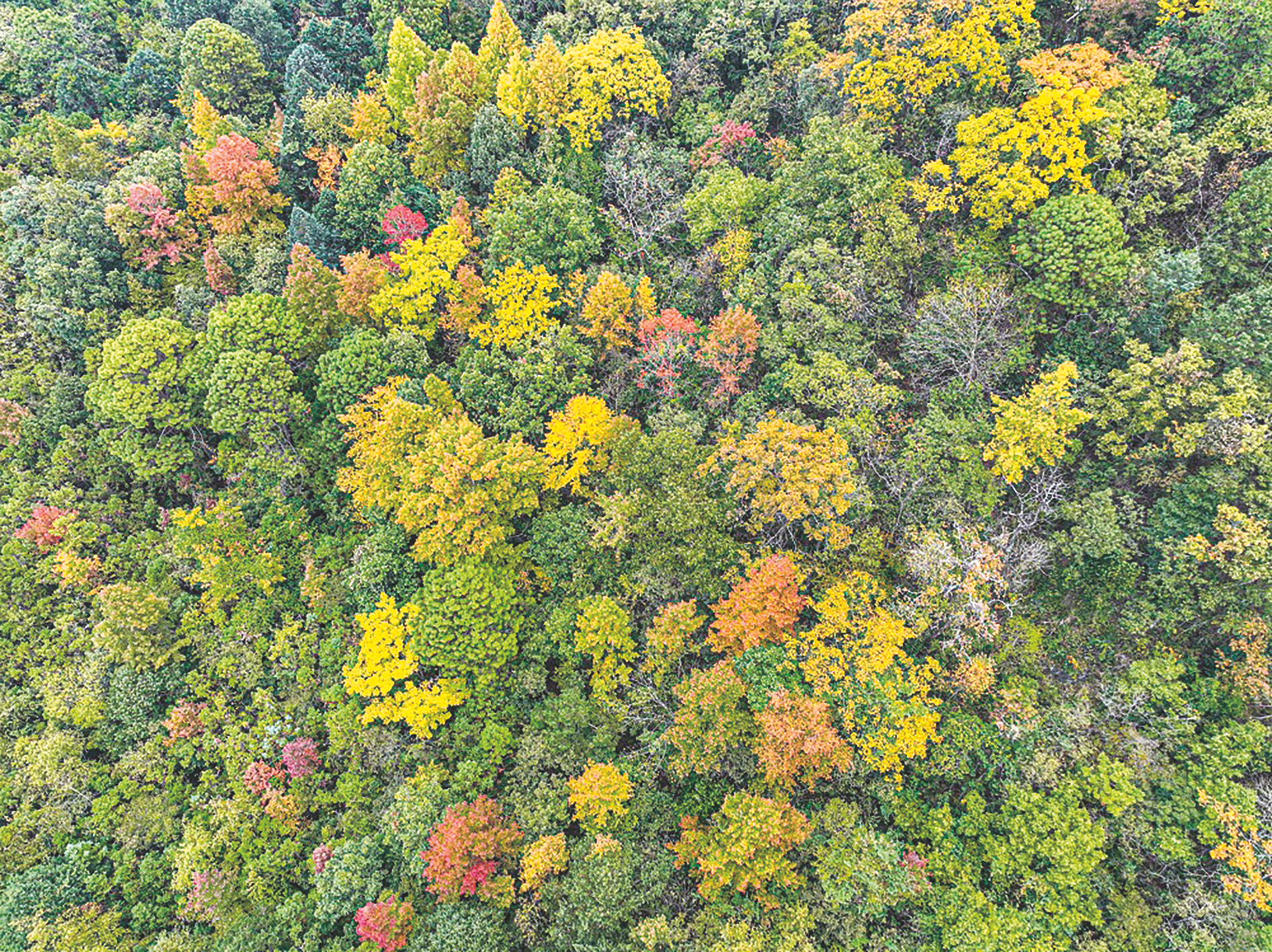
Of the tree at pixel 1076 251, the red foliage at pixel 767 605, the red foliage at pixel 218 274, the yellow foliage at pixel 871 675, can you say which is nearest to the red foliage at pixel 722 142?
the tree at pixel 1076 251

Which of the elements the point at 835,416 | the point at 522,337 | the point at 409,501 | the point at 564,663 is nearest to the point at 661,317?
the point at 522,337

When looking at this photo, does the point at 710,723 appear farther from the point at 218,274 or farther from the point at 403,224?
the point at 218,274

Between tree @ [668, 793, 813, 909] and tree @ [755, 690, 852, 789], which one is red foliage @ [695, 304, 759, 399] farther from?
tree @ [668, 793, 813, 909]

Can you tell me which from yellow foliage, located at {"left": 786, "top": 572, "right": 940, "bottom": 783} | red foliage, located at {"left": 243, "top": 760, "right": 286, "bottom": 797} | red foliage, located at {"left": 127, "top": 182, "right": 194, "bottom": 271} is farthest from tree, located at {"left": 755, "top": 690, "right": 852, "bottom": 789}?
red foliage, located at {"left": 127, "top": 182, "right": 194, "bottom": 271}

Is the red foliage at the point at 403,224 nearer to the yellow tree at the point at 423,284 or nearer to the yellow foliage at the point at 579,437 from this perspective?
the yellow tree at the point at 423,284

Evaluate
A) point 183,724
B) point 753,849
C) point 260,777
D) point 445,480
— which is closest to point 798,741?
point 753,849
